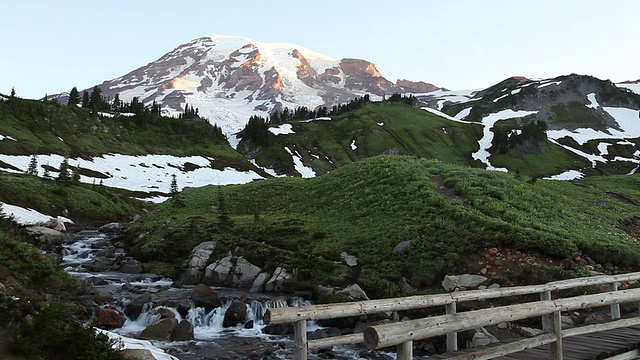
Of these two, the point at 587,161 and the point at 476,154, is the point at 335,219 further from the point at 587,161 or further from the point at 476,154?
the point at 587,161

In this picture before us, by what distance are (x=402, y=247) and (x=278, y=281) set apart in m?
6.09

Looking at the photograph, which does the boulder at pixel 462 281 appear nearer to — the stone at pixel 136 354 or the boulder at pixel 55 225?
the stone at pixel 136 354

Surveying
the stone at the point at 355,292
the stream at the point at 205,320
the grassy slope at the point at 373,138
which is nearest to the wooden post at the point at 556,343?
the stream at the point at 205,320

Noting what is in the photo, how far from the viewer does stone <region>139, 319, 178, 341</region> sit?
14.7 metres

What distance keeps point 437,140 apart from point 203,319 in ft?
462

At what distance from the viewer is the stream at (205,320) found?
1409 cm

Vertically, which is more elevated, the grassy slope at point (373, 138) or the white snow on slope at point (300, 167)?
the grassy slope at point (373, 138)

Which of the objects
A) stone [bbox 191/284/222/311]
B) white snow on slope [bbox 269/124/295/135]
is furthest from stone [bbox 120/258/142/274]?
white snow on slope [bbox 269/124/295/135]

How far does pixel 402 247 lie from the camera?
64.8 feet

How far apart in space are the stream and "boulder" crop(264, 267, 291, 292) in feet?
2.22

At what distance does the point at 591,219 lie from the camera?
84.3ft

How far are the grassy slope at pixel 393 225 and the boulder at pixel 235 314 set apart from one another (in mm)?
3409

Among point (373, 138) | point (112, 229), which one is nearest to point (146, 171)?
point (112, 229)

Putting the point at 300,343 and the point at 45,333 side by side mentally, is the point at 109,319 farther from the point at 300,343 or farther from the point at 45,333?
the point at 300,343
